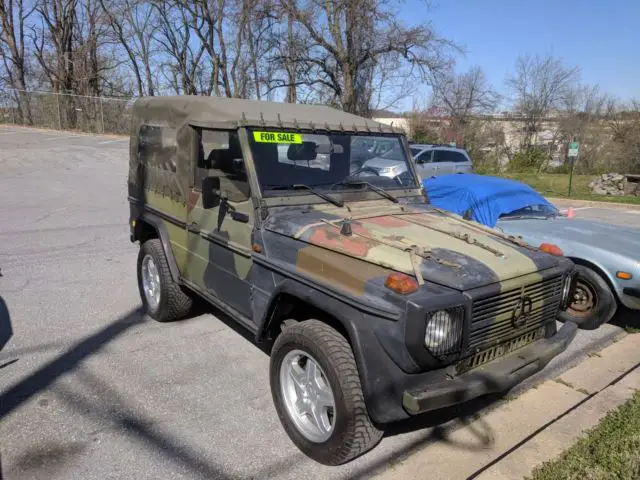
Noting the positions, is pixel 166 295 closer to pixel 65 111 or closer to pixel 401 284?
pixel 401 284

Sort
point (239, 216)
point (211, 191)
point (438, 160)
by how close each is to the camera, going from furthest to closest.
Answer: point (438, 160)
point (211, 191)
point (239, 216)

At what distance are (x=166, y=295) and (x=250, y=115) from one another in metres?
1.94

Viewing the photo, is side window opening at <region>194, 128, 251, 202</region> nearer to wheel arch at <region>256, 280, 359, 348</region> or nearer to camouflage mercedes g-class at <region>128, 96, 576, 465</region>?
camouflage mercedes g-class at <region>128, 96, 576, 465</region>

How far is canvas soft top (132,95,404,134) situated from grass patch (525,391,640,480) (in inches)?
108

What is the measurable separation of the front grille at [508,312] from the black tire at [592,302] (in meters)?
1.81

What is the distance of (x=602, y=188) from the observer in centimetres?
1800

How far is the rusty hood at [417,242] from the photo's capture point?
111 inches

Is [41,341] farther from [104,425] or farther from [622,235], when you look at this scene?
[622,235]

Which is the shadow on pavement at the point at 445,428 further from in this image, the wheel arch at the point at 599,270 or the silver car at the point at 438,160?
the silver car at the point at 438,160

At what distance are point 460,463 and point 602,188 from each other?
706 inches

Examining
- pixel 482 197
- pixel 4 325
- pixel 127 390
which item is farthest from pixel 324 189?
pixel 4 325

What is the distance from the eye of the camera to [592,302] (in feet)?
16.2

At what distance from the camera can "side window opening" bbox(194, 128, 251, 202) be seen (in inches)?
144

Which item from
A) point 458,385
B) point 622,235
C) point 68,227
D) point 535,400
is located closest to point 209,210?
point 458,385
